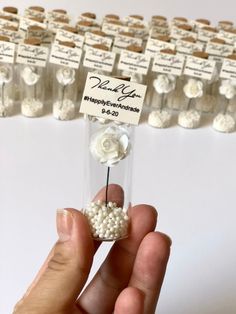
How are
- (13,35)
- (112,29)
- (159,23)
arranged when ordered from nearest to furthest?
(13,35)
(112,29)
(159,23)

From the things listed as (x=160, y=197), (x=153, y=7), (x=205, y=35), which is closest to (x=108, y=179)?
(x=160, y=197)

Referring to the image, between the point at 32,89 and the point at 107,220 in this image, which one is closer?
the point at 107,220

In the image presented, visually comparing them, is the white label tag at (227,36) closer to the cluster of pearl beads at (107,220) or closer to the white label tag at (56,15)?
the white label tag at (56,15)

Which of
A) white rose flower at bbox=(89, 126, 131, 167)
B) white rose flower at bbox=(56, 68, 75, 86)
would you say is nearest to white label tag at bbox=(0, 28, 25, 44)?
white rose flower at bbox=(56, 68, 75, 86)

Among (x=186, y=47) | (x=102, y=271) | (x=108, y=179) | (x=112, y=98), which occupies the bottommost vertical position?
(x=102, y=271)

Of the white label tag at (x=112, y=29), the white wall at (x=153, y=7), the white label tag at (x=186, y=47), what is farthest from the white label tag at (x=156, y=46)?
the white wall at (x=153, y=7)

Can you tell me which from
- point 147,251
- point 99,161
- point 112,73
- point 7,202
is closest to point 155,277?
point 147,251

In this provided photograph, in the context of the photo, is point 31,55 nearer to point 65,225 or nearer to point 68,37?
point 68,37
